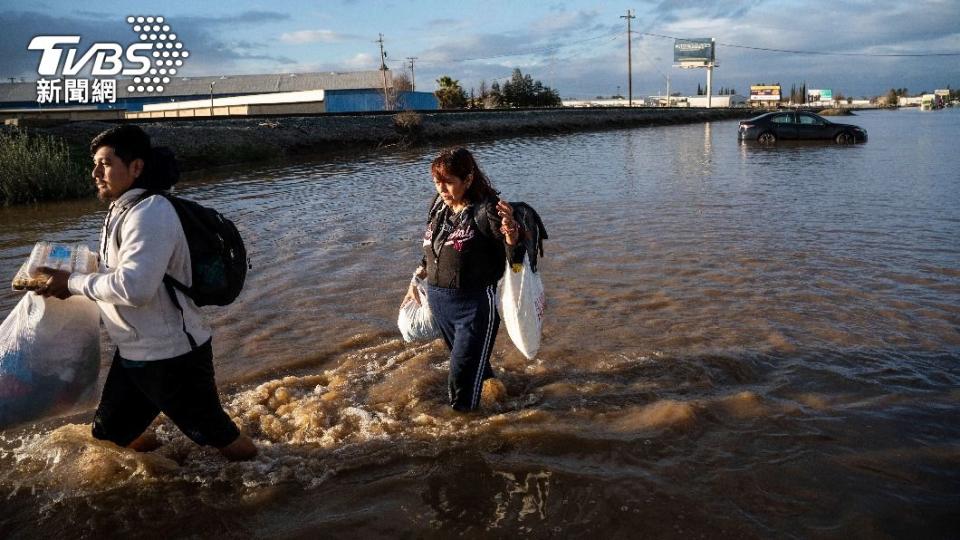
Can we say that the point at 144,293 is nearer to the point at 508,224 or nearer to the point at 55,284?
the point at 55,284

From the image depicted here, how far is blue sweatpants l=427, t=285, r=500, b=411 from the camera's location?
3928mm

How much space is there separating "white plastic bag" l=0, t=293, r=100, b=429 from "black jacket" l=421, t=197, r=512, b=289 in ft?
5.84

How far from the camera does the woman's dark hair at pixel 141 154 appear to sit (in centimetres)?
297

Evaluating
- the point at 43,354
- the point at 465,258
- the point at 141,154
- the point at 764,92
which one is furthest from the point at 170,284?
the point at 764,92

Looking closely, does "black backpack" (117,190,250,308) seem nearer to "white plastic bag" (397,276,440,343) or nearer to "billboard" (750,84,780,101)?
"white plastic bag" (397,276,440,343)

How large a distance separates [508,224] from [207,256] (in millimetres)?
1467

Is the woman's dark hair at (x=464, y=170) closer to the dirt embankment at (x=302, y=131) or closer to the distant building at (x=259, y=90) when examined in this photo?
the dirt embankment at (x=302, y=131)

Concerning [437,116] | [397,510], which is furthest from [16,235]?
[437,116]

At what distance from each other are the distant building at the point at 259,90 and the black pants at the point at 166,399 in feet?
198

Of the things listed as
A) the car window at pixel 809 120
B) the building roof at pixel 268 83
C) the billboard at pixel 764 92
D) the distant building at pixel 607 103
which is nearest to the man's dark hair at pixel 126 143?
the car window at pixel 809 120

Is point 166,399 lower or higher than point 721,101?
lower

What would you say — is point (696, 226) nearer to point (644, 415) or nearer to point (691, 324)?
point (691, 324)

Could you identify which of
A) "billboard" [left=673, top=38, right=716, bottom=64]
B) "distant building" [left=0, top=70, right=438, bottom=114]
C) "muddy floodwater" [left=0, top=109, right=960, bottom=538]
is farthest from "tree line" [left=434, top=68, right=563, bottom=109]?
"muddy floodwater" [left=0, top=109, right=960, bottom=538]

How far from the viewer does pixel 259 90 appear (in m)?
77.2
